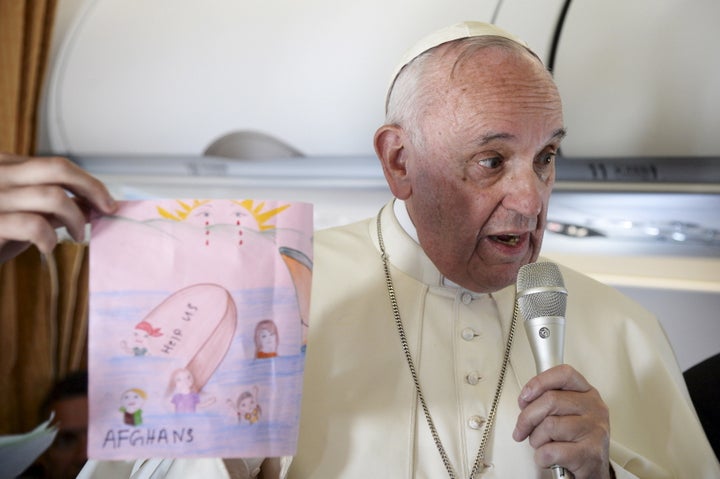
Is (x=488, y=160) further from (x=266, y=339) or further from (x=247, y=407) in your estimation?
(x=247, y=407)

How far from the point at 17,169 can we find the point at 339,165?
182 cm

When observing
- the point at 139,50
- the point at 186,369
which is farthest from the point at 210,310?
the point at 139,50

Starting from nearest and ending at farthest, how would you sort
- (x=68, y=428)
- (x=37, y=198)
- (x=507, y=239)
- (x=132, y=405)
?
1. (x=37, y=198)
2. (x=132, y=405)
3. (x=507, y=239)
4. (x=68, y=428)

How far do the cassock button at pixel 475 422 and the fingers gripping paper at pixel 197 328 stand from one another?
0.55 metres

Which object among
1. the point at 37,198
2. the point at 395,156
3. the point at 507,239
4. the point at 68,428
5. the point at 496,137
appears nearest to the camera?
the point at 37,198

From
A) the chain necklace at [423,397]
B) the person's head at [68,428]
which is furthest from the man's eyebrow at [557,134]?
the person's head at [68,428]

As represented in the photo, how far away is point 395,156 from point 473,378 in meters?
0.61

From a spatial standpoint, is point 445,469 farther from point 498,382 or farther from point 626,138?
point 626,138

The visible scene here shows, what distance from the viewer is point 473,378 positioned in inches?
74.3

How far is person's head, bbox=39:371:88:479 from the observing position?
3.30 metres

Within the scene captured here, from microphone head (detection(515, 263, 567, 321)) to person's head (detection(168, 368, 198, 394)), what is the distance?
2.08ft

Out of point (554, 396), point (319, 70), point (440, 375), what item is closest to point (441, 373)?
point (440, 375)

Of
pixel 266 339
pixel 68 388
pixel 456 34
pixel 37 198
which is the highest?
pixel 456 34

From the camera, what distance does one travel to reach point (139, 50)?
10.7 ft
